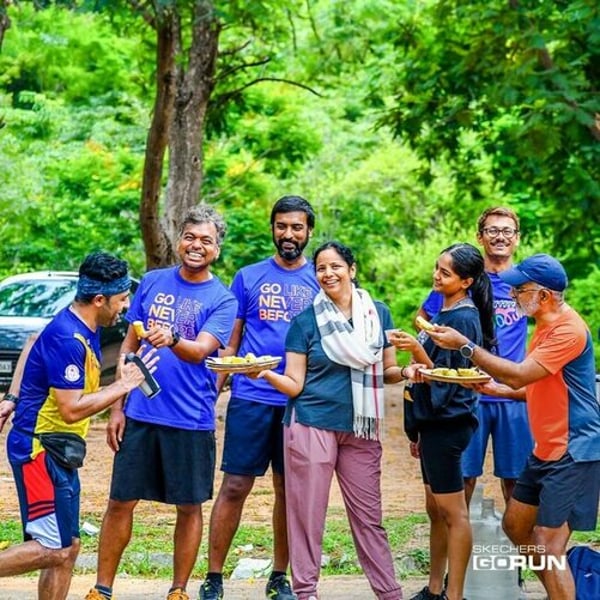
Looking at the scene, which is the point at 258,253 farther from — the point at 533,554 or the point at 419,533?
the point at 533,554

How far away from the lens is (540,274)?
226 inches

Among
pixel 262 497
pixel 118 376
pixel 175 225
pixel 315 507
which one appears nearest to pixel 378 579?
pixel 315 507

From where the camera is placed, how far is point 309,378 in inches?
246

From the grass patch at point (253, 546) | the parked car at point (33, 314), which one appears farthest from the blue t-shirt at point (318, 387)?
the parked car at point (33, 314)

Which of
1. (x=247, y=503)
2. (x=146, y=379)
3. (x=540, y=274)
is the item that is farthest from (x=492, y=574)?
(x=247, y=503)

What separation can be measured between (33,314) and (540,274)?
1001 cm

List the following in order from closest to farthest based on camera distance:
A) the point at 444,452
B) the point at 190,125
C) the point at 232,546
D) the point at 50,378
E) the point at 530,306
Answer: the point at 50,378 → the point at 530,306 → the point at 444,452 → the point at 232,546 → the point at 190,125

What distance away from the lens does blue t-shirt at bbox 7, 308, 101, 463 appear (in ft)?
18.2

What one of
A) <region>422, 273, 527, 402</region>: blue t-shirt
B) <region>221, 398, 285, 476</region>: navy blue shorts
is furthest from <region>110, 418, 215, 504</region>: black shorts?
<region>422, 273, 527, 402</region>: blue t-shirt

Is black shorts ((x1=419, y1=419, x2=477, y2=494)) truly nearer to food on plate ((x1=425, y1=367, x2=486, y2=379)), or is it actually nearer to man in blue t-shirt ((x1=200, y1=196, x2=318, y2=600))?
food on plate ((x1=425, y1=367, x2=486, y2=379))

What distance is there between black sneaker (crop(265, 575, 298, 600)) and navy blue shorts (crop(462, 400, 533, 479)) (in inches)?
49.5

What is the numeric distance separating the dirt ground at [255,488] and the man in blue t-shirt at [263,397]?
106 inches

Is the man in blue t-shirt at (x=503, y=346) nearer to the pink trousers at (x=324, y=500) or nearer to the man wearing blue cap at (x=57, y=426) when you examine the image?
Result: the pink trousers at (x=324, y=500)

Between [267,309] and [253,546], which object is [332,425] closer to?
[267,309]
